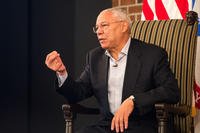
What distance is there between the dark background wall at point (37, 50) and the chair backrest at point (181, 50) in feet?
3.75

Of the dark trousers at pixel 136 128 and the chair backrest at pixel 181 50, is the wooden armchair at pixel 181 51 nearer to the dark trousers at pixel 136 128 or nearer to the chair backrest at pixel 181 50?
the chair backrest at pixel 181 50

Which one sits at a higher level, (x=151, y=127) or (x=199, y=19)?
(x=199, y=19)

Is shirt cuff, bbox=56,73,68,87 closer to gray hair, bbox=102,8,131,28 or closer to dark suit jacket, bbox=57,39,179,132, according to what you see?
Answer: dark suit jacket, bbox=57,39,179,132

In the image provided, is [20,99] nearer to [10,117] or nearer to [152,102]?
[10,117]

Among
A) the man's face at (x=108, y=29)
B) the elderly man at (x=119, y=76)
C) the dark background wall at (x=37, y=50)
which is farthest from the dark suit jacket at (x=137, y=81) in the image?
the dark background wall at (x=37, y=50)

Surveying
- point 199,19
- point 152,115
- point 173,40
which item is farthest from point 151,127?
point 199,19

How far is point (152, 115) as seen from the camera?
7.16 feet

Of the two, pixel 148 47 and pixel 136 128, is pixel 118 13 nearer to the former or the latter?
pixel 148 47

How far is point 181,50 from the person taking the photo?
2.37 meters

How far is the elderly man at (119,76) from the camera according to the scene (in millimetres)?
2092

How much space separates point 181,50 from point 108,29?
1.49 ft

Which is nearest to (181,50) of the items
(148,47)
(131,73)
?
(148,47)

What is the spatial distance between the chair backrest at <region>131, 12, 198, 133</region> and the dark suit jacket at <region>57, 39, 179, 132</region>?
0.62 ft

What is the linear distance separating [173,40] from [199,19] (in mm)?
297
